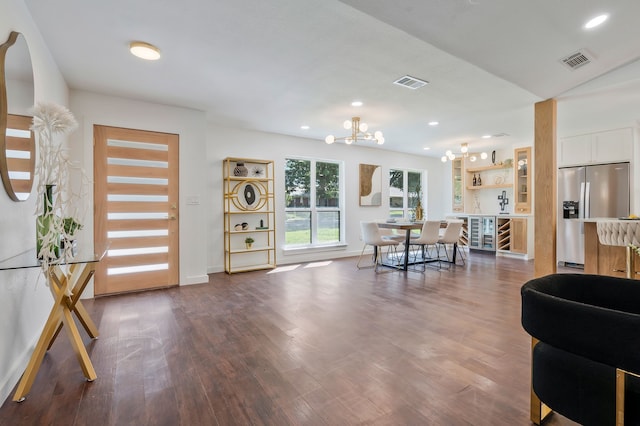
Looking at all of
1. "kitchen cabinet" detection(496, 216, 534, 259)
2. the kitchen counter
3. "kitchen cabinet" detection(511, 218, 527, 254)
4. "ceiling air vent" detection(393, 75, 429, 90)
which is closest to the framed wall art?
"kitchen cabinet" detection(496, 216, 534, 259)

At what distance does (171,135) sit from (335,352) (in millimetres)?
3867

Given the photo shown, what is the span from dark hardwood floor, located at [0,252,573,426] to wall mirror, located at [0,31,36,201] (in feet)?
4.47

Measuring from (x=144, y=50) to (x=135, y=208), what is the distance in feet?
7.28

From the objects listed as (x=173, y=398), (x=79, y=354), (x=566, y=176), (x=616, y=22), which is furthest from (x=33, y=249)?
(x=566, y=176)

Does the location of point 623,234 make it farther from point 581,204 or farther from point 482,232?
point 482,232

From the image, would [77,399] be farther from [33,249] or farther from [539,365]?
[539,365]

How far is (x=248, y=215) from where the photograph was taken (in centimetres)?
569

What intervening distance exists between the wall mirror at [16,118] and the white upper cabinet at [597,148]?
802cm

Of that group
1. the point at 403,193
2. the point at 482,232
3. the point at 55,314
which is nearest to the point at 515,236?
the point at 482,232

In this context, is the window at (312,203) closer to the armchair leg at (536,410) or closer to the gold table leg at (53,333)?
the gold table leg at (53,333)

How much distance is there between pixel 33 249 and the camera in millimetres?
2350

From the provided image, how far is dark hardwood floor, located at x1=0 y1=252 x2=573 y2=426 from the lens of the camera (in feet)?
5.39

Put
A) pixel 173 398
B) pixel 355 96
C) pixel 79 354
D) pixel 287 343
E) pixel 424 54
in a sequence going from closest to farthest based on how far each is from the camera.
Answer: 1. pixel 173 398
2. pixel 79 354
3. pixel 287 343
4. pixel 424 54
5. pixel 355 96

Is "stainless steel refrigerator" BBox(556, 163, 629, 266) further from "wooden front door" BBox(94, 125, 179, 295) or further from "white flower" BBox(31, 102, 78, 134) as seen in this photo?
"white flower" BBox(31, 102, 78, 134)
